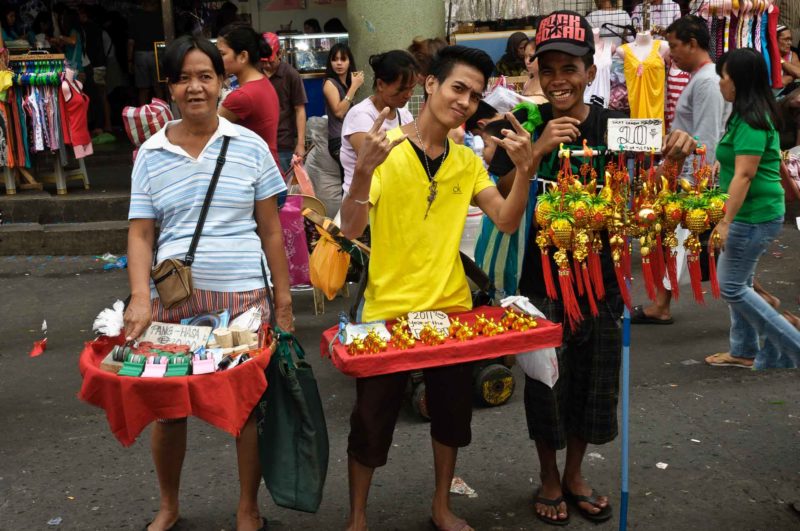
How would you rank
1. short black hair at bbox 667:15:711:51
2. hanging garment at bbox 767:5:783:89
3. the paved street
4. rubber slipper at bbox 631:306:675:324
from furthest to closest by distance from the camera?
hanging garment at bbox 767:5:783:89 < rubber slipper at bbox 631:306:675:324 < short black hair at bbox 667:15:711:51 < the paved street

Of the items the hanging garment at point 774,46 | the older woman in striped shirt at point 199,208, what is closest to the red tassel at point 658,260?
the older woman in striped shirt at point 199,208

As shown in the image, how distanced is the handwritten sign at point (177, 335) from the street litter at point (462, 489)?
1438 mm

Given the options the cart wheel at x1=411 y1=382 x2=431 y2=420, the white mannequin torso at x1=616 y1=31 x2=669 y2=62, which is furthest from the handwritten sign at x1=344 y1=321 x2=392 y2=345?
the white mannequin torso at x1=616 y1=31 x2=669 y2=62

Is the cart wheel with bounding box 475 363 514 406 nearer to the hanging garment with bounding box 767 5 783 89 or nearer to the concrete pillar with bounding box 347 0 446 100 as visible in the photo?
the concrete pillar with bounding box 347 0 446 100

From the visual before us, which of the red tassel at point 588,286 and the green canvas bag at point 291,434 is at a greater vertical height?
the red tassel at point 588,286

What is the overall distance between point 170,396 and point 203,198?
780 mm

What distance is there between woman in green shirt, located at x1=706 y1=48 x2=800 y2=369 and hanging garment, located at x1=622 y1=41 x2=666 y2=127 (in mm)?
A: 3597

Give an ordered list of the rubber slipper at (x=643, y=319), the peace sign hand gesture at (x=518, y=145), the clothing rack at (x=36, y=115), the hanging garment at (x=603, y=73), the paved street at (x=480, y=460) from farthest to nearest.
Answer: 1. the hanging garment at (x=603, y=73)
2. the clothing rack at (x=36, y=115)
3. the rubber slipper at (x=643, y=319)
4. the paved street at (x=480, y=460)
5. the peace sign hand gesture at (x=518, y=145)

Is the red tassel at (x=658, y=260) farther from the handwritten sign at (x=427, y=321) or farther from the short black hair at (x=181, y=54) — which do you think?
the short black hair at (x=181, y=54)

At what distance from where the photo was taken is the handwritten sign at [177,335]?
338 centimetres

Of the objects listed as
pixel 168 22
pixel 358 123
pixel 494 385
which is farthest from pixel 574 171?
pixel 168 22

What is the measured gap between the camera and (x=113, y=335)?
344 centimetres

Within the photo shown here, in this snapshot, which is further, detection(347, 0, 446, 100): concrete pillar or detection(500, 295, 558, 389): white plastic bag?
detection(347, 0, 446, 100): concrete pillar

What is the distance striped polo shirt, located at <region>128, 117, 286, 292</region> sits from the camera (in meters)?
3.54
